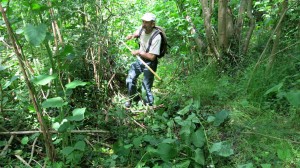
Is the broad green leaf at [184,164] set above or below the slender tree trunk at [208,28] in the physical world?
below

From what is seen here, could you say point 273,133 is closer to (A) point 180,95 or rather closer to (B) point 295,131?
(B) point 295,131

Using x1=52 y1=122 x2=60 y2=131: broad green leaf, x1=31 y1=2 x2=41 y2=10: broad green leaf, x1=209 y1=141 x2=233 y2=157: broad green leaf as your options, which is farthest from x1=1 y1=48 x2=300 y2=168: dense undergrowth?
x1=31 y1=2 x2=41 y2=10: broad green leaf

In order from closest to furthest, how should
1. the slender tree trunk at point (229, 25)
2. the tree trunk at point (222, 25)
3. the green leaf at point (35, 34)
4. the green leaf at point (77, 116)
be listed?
the green leaf at point (35, 34), the green leaf at point (77, 116), the tree trunk at point (222, 25), the slender tree trunk at point (229, 25)

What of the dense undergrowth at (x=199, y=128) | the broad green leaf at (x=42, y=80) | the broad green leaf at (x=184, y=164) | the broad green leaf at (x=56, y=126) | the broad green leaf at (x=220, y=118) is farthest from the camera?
the broad green leaf at (x=220, y=118)

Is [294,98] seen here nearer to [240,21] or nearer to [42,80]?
[42,80]

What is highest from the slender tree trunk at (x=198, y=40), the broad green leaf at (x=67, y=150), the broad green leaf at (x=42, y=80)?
the broad green leaf at (x=42, y=80)

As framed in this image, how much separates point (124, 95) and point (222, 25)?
222cm

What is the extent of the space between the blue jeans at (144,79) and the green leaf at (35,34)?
8.12ft

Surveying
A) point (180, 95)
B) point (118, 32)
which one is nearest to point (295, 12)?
point (180, 95)

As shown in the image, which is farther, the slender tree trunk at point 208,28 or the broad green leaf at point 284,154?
the slender tree trunk at point 208,28

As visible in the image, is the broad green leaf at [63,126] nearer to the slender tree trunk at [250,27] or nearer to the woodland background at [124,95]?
the woodland background at [124,95]

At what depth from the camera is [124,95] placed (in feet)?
16.2

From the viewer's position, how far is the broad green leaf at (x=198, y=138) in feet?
10.00

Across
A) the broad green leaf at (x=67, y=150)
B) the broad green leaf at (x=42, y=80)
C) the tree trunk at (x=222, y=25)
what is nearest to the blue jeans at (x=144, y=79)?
the tree trunk at (x=222, y=25)
